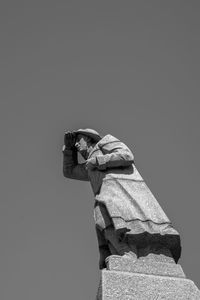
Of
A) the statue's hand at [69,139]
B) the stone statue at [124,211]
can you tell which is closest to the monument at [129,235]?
the stone statue at [124,211]

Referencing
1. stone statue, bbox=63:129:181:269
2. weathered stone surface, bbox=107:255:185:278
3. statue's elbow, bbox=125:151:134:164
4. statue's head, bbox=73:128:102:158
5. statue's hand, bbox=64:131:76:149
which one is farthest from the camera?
statue's hand, bbox=64:131:76:149

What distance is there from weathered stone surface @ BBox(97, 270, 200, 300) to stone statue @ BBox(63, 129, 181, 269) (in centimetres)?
51

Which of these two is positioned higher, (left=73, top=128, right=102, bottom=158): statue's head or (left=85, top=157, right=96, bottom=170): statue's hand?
(left=73, top=128, right=102, bottom=158): statue's head

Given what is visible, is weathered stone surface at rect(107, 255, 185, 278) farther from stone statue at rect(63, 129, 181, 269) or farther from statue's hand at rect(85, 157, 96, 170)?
statue's hand at rect(85, 157, 96, 170)

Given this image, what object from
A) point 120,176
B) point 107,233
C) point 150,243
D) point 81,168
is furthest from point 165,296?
point 81,168

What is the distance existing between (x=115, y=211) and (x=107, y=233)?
Answer: 1.34ft

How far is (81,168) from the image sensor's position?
34.8 feet

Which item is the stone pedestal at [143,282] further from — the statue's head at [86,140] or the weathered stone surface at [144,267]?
the statue's head at [86,140]

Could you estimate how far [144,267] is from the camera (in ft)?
25.2

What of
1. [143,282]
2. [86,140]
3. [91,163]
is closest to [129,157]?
[91,163]

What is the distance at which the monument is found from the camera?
7.22 m

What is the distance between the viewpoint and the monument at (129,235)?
7223 millimetres

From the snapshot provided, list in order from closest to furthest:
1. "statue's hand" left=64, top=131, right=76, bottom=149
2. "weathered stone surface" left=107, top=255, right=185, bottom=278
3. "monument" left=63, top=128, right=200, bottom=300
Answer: "monument" left=63, top=128, right=200, bottom=300 < "weathered stone surface" left=107, top=255, right=185, bottom=278 < "statue's hand" left=64, top=131, right=76, bottom=149

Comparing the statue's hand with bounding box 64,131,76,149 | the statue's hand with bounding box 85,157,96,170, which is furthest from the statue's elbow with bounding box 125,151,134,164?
the statue's hand with bounding box 64,131,76,149
